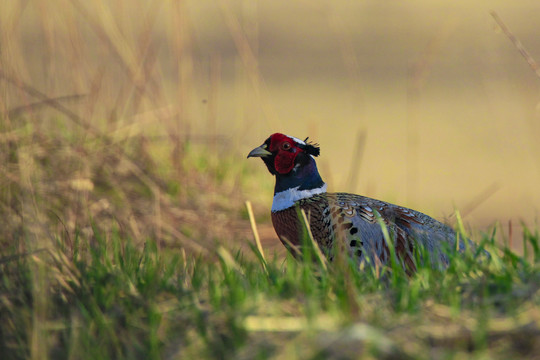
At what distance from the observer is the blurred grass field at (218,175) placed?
2.15 meters

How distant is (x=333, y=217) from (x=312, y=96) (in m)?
3.95

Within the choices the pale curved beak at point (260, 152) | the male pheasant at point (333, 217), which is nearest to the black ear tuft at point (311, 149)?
Answer: the male pheasant at point (333, 217)

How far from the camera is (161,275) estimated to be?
2.62m

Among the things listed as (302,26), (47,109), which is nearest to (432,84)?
(302,26)

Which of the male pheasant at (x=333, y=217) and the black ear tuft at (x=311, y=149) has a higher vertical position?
the black ear tuft at (x=311, y=149)

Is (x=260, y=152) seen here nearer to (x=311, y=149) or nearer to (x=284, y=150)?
(x=284, y=150)

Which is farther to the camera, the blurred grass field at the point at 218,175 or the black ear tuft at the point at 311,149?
the black ear tuft at the point at 311,149

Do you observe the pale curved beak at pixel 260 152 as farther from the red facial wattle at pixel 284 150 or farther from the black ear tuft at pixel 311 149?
the black ear tuft at pixel 311 149

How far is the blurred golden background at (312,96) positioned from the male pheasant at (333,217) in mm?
432

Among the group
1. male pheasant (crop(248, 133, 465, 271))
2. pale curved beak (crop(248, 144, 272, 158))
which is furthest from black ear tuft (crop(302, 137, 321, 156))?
pale curved beak (crop(248, 144, 272, 158))

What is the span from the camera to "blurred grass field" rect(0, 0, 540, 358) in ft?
7.04

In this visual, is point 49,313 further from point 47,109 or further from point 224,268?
point 47,109

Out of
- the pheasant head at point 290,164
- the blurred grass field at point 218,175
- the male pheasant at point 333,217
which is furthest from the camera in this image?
the pheasant head at point 290,164

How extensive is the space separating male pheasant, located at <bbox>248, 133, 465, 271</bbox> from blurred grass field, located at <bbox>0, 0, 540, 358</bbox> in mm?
168
